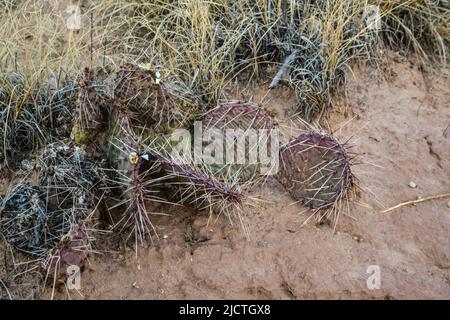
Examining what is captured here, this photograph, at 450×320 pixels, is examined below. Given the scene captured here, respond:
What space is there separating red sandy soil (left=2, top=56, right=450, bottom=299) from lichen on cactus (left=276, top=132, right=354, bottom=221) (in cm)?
9

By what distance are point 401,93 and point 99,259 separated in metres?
2.20

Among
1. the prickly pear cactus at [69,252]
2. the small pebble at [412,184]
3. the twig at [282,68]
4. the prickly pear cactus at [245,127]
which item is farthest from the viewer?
the twig at [282,68]

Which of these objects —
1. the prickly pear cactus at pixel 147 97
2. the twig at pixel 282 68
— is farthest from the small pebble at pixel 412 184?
the prickly pear cactus at pixel 147 97

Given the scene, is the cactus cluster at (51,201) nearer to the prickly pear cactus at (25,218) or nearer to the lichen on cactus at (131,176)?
the prickly pear cactus at (25,218)

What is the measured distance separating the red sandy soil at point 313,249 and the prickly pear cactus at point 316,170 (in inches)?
3.7

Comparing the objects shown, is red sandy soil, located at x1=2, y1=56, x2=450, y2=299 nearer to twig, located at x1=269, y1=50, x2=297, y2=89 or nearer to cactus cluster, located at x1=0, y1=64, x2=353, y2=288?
cactus cluster, located at x1=0, y1=64, x2=353, y2=288

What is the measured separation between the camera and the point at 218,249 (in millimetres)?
2969

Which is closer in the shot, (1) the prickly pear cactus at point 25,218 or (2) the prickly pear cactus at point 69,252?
(2) the prickly pear cactus at point 69,252

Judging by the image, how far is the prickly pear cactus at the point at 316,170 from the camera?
118 inches

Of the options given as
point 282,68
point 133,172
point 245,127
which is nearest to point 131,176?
point 133,172

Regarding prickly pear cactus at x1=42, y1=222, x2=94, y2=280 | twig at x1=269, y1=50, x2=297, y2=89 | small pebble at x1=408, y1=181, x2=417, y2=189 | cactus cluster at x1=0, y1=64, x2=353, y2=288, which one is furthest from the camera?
twig at x1=269, y1=50, x2=297, y2=89

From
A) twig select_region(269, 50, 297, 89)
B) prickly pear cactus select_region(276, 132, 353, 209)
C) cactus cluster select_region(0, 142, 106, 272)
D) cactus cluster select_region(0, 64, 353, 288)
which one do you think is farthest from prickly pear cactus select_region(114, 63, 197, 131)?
twig select_region(269, 50, 297, 89)

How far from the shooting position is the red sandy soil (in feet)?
9.19

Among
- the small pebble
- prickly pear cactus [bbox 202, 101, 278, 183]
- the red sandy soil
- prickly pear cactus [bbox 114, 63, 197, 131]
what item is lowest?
the red sandy soil
